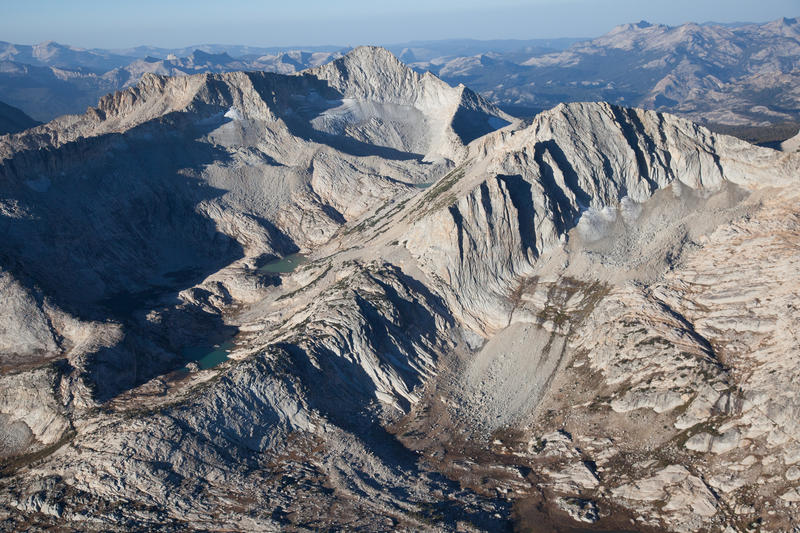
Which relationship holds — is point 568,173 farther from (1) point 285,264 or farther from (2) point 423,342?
(1) point 285,264

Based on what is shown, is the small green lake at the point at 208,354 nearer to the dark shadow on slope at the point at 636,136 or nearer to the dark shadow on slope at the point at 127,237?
the dark shadow on slope at the point at 127,237

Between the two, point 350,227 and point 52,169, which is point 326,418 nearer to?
point 350,227

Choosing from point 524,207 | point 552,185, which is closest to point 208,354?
point 524,207

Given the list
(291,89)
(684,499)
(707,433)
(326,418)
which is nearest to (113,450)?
(326,418)

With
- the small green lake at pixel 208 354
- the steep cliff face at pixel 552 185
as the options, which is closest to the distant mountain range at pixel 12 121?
the small green lake at pixel 208 354

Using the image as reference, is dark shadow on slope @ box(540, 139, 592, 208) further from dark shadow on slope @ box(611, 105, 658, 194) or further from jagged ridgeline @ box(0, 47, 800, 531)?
dark shadow on slope @ box(611, 105, 658, 194)

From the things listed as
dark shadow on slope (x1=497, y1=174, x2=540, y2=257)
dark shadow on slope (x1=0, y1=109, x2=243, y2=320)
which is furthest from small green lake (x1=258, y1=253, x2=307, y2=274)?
dark shadow on slope (x1=497, y1=174, x2=540, y2=257)

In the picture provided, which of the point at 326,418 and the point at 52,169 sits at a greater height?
the point at 52,169
